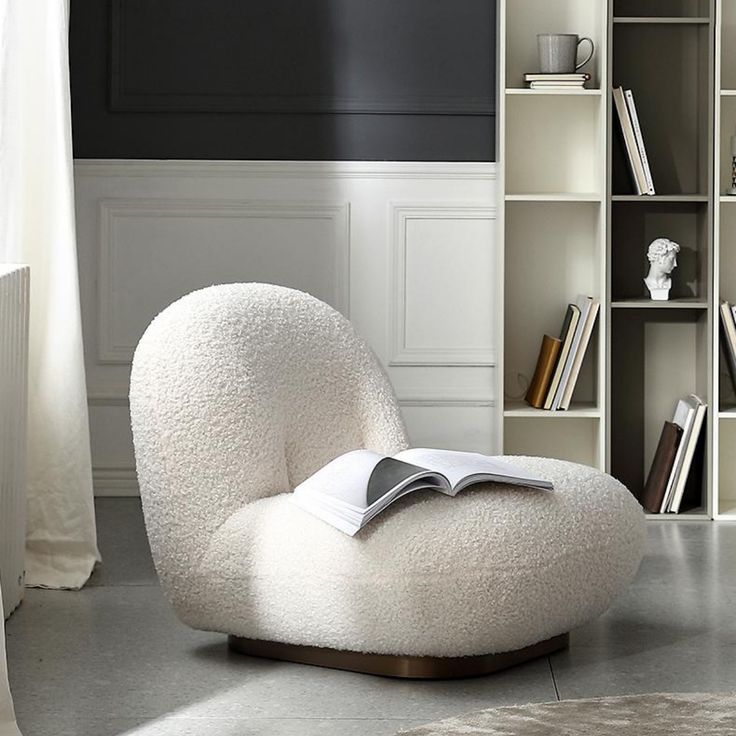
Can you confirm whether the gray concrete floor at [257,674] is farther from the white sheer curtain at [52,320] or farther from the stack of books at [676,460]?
the stack of books at [676,460]

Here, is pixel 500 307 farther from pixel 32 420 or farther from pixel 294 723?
pixel 294 723

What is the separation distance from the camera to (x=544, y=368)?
13.1 ft

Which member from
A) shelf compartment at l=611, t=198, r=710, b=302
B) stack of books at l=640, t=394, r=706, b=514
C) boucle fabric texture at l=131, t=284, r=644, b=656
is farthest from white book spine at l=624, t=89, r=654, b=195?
boucle fabric texture at l=131, t=284, r=644, b=656

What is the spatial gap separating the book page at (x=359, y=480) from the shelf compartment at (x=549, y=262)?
180cm

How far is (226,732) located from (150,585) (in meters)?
1.05

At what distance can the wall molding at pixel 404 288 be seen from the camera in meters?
4.14

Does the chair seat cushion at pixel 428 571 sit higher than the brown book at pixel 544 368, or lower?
lower

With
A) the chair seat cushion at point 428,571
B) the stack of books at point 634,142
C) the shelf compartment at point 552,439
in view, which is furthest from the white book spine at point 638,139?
the chair seat cushion at point 428,571

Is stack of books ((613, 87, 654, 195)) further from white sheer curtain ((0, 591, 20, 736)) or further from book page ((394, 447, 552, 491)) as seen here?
white sheer curtain ((0, 591, 20, 736))

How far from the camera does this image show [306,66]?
4.11m

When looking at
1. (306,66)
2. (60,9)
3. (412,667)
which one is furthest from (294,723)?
(306,66)

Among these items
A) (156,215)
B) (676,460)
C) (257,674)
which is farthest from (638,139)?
(257,674)

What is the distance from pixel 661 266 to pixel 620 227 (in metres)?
0.23

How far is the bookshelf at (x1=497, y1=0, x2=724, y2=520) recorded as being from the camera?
3889 mm
